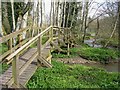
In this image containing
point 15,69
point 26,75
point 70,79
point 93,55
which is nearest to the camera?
point 15,69

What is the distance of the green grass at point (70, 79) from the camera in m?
7.68

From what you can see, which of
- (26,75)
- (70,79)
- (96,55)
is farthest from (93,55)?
(26,75)

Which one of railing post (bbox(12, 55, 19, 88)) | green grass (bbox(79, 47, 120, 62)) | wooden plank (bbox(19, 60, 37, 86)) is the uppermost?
railing post (bbox(12, 55, 19, 88))

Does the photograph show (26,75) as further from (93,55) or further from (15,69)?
(93,55)

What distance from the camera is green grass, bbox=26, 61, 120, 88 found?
7.68 meters

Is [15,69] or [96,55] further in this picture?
[96,55]

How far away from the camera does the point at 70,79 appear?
8.57 m

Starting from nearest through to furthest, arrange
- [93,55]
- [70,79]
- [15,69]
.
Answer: [15,69], [70,79], [93,55]

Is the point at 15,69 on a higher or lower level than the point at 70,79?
higher

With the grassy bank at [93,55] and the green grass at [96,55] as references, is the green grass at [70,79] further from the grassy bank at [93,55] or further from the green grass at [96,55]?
the green grass at [96,55]

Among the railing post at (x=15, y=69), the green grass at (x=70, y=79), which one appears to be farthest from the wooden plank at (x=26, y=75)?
the green grass at (x=70, y=79)

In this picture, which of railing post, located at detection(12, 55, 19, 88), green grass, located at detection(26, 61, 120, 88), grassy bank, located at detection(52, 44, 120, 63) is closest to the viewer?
railing post, located at detection(12, 55, 19, 88)

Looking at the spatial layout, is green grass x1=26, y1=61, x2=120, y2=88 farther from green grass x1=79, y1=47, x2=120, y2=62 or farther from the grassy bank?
green grass x1=79, y1=47, x2=120, y2=62

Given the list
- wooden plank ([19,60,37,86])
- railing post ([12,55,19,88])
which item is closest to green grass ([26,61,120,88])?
wooden plank ([19,60,37,86])
